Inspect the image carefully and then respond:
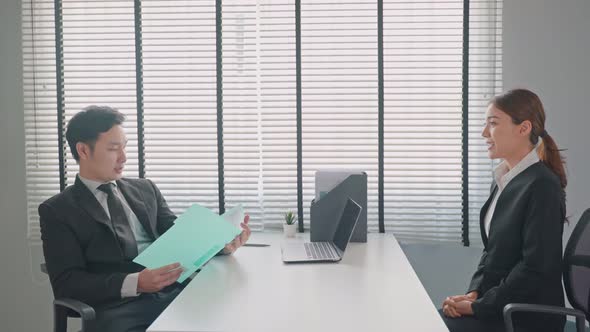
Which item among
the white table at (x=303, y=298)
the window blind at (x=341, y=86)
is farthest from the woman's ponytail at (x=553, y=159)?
the window blind at (x=341, y=86)

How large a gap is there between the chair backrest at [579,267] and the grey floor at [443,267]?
1.28m

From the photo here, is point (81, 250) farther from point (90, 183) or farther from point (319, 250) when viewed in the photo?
point (319, 250)

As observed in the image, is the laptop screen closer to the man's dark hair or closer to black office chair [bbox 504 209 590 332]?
black office chair [bbox 504 209 590 332]

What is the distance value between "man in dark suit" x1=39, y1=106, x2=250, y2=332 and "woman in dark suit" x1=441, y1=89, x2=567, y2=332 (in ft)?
3.70

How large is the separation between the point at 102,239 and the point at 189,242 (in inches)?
16.8

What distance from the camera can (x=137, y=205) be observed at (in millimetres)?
2793

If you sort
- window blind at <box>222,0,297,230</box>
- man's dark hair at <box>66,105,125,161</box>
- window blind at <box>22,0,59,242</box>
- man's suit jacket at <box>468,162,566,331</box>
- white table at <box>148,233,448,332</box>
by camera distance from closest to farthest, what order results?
white table at <box>148,233,448,332</box> → man's suit jacket at <box>468,162,566,331</box> → man's dark hair at <box>66,105,125,161</box> → window blind at <box>222,0,297,230</box> → window blind at <box>22,0,59,242</box>

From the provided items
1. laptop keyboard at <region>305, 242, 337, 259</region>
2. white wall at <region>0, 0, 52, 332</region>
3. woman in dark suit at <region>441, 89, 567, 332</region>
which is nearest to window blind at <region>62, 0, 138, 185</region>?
white wall at <region>0, 0, 52, 332</region>

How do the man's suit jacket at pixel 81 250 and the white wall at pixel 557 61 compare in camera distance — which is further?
the white wall at pixel 557 61

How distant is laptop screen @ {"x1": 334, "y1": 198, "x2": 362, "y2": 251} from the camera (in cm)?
263

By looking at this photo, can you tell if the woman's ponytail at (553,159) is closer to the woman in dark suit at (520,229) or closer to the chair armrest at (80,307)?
the woman in dark suit at (520,229)

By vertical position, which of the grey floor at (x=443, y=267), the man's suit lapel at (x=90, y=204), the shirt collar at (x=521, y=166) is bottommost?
the grey floor at (x=443, y=267)

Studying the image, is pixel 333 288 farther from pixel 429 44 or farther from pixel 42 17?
pixel 42 17

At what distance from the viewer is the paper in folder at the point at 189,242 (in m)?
2.29
